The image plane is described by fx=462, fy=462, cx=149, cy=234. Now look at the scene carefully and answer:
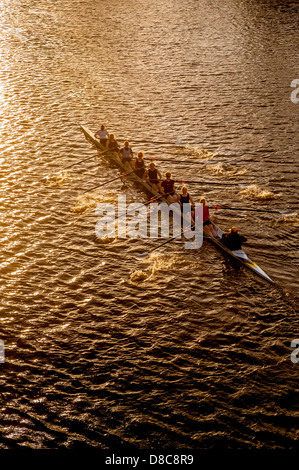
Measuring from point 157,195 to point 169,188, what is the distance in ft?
2.79

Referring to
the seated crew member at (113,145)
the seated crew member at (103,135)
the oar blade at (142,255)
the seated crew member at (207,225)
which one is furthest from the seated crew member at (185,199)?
the seated crew member at (103,135)

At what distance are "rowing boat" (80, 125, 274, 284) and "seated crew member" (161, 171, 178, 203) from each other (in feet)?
1.63

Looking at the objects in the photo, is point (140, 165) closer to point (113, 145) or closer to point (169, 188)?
point (169, 188)

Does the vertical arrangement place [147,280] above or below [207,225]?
below

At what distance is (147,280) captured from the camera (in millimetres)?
22031

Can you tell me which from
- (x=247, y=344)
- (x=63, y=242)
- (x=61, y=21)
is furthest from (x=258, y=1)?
(x=247, y=344)

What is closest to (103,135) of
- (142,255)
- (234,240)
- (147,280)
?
(142,255)

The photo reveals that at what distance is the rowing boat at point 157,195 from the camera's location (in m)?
21.8

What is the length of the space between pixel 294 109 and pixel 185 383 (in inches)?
1269

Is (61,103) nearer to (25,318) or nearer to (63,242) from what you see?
(63,242)

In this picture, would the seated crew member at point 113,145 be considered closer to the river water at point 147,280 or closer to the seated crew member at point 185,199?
the river water at point 147,280

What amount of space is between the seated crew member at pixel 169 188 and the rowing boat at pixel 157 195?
0.50 m

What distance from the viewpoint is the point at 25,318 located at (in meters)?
19.9

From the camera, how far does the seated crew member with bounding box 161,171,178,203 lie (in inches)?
1094
